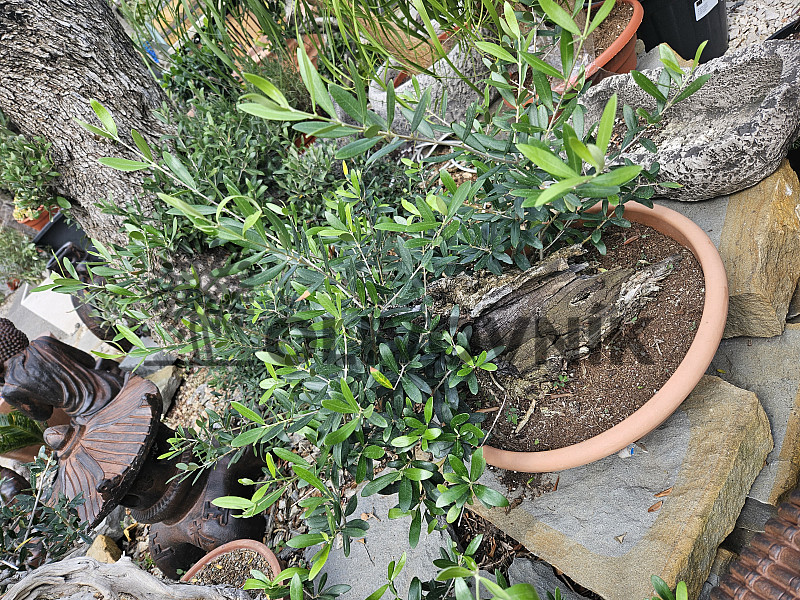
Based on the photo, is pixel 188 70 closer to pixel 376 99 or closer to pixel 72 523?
pixel 376 99

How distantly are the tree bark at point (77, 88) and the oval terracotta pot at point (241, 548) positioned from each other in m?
1.46

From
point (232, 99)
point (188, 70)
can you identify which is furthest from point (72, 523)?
point (188, 70)

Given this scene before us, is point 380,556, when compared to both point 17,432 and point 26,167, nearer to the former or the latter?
point 17,432

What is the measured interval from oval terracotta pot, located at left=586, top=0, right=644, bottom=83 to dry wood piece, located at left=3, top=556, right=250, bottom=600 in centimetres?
231

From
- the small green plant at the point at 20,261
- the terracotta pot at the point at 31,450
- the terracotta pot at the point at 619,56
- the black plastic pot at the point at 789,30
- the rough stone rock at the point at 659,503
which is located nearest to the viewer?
the rough stone rock at the point at 659,503

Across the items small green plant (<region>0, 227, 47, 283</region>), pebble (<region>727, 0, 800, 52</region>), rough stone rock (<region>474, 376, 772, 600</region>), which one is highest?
small green plant (<region>0, 227, 47, 283</region>)

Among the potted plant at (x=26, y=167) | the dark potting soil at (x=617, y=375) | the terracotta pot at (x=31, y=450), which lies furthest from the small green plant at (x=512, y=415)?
the terracotta pot at (x=31, y=450)

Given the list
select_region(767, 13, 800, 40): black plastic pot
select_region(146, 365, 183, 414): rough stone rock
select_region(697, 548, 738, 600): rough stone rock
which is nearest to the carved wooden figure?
select_region(146, 365, 183, 414): rough stone rock

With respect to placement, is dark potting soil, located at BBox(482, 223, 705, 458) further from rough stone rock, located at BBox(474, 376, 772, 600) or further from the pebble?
the pebble

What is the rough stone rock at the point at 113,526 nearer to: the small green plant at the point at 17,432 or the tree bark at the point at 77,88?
the small green plant at the point at 17,432

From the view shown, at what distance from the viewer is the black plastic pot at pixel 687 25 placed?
238 centimetres

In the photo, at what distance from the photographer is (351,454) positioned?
110 cm

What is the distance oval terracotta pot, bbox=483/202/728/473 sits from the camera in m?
1.22

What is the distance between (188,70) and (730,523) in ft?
11.9
